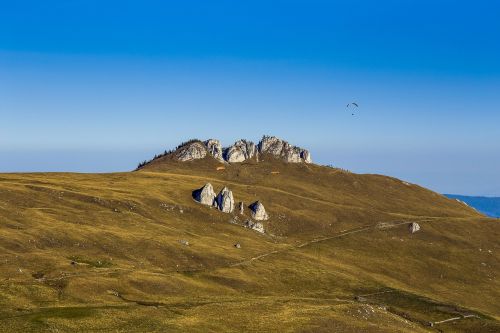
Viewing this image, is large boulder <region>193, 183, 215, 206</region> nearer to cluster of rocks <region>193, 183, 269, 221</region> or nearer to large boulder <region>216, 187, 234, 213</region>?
cluster of rocks <region>193, 183, 269, 221</region>

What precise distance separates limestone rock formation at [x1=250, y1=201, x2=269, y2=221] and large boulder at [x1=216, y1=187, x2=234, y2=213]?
27.8 ft

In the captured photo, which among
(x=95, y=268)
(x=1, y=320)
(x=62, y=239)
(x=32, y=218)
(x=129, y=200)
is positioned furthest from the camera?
(x=129, y=200)

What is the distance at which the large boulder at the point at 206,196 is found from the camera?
7657 inches

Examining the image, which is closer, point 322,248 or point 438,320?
point 438,320

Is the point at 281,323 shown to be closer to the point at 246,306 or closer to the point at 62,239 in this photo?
the point at 246,306

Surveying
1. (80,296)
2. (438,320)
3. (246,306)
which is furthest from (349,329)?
(80,296)

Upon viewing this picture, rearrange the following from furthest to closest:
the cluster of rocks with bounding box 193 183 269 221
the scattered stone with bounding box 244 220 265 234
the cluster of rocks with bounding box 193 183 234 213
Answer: the cluster of rocks with bounding box 193 183 269 221 → the cluster of rocks with bounding box 193 183 234 213 → the scattered stone with bounding box 244 220 265 234

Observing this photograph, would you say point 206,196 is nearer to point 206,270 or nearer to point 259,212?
point 259,212

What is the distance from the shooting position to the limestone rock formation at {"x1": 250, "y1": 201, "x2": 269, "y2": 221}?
193875 mm

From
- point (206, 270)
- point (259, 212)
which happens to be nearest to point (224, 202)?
point (259, 212)

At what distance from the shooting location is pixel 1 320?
245 feet

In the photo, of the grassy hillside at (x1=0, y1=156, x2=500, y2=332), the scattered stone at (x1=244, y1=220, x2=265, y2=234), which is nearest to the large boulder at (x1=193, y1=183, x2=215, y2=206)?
the grassy hillside at (x1=0, y1=156, x2=500, y2=332)

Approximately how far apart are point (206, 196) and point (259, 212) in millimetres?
20894

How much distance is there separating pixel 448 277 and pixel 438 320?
5039 centimetres
